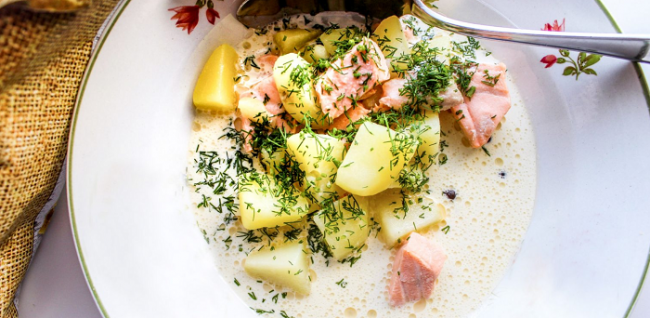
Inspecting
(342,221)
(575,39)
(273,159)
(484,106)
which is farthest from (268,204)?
(575,39)

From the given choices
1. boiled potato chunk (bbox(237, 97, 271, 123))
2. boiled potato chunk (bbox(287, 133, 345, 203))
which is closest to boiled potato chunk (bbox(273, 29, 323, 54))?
boiled potato chunk (bbox(237, 97, 271, 123))

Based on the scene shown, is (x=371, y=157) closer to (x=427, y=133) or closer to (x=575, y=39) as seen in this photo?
(x=427, y=133)

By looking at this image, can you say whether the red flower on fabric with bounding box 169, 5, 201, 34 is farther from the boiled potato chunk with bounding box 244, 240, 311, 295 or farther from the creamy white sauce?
the boiled potato chunk with bounding box 244, 240, 311, 295

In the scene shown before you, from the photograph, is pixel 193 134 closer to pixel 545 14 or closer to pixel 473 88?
pixel 473 88

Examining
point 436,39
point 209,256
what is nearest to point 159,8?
point 209,256

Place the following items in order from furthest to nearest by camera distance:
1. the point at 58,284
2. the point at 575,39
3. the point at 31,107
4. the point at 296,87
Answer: the point at 58,284
the point at 296,87
the point at 575,39
the point at 31,107

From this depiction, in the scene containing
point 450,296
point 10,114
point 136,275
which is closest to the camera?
point 10,114
